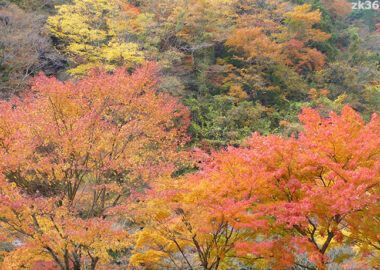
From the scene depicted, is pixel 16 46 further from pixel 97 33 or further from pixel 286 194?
pixel 286 194

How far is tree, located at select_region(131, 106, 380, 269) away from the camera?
21.7 feet

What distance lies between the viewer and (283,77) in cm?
2459

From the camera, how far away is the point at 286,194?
25.3 ft

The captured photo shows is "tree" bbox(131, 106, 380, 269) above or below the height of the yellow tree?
below

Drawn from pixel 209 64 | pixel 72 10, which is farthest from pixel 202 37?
pixel 72 10

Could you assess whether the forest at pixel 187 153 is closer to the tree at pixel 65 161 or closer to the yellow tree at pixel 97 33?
the tree at pixel 65 161

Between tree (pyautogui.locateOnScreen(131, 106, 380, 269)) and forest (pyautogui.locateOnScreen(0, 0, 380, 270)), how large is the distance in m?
0.04

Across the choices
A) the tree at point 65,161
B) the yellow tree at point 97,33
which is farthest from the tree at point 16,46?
the tree at point 65,161

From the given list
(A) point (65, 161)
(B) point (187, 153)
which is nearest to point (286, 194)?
(A) point (65, 161)

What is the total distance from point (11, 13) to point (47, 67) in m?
4.53

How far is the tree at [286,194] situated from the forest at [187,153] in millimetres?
42

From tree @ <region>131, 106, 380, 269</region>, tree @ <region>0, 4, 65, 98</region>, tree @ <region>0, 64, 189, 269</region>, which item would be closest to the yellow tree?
tree @ <region>0, 4, 65, 98</region>

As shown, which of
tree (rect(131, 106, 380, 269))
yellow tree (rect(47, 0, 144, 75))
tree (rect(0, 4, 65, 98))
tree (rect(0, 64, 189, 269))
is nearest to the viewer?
tree (rect(131, 106, 380, 269))

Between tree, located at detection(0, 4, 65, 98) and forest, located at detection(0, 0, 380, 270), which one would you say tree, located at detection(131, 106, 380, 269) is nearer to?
forest, located at detection(0, 0, 380, 270)
